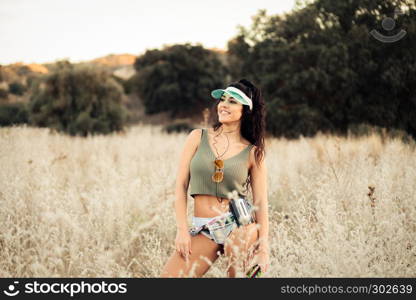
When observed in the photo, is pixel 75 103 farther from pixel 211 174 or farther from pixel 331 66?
pixel 211 174

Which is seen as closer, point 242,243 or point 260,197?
point 242,243

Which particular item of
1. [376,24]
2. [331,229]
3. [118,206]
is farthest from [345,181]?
[376,24]

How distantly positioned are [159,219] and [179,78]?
1328 inches

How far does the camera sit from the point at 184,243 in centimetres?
233

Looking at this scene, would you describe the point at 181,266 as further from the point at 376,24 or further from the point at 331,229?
the point at 376,24

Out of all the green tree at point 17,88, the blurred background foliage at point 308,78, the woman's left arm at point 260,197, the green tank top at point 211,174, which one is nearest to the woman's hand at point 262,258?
the woman's left arm at point 260,197

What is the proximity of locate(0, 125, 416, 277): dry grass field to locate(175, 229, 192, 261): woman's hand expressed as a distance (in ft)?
0.90

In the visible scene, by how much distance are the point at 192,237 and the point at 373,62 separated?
12.9 metres

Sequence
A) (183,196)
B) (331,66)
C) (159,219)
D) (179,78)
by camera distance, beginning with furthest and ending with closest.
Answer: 1. (179,78)
2. (331,66)
3. (159,219)
4. (183,196)

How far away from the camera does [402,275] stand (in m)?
2.79

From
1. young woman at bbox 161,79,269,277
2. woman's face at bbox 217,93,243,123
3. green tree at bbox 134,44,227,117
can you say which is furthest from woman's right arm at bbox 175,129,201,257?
green tree at bbox 134,44,227,117

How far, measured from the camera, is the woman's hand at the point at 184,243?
7.64ft

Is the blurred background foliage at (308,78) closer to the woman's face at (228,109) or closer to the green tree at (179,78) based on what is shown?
the woman's face at (228,109)

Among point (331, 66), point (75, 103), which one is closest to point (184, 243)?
point (331, 66)
